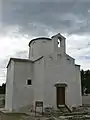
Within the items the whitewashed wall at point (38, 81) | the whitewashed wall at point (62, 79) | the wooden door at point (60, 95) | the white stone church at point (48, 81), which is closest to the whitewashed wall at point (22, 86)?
the white stone church at point (48, 81)

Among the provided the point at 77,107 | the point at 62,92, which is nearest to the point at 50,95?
the point at 62,92

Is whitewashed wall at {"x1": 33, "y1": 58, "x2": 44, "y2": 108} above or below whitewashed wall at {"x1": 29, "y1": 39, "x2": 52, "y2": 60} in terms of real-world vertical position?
below

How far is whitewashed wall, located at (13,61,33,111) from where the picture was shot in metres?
19.9

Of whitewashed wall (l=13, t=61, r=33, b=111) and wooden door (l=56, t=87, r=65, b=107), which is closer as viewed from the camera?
whitewashed wall (l=13, t=61, r=33, b=111)

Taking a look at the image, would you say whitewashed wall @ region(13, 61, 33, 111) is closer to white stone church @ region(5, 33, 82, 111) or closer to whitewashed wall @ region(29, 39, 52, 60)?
white stone church @ region(5, 33, 82, 111)

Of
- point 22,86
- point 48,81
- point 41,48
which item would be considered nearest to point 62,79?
point 48,81

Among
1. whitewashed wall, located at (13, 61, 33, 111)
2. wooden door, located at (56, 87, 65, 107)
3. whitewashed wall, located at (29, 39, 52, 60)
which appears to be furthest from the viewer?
whitewashed wall, located at (29, 39, 52, 60)

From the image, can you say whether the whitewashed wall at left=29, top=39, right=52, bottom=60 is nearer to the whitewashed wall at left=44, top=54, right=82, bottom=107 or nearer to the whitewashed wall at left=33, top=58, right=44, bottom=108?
the whitewashed wall at left=33, top=58, right=44, bottom=108

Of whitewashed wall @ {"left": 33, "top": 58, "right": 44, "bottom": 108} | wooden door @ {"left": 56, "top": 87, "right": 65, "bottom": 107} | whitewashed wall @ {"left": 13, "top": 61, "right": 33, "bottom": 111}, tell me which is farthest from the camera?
wooden door @ {"left": 56, "top": 87, "right": 65, "bottom": 107}

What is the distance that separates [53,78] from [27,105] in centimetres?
402

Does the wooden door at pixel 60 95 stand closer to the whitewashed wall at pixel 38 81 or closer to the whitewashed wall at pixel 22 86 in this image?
the whitewashed wall at pixel 38 81

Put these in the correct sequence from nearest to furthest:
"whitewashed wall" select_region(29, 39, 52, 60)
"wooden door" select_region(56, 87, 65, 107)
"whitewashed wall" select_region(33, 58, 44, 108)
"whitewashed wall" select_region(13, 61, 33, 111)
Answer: "whitewashed wall" select_region(13, 61, 33, 111), "whitewashed wall" select_region(33, 58, 44, 108), "wooden door" select_region(56, 87, 65, 107), "whitewashed wall" select_region(29, 39, 52, 60)

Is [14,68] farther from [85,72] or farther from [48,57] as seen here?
[85,72]

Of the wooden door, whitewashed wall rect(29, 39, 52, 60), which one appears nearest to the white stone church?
the wooden door
